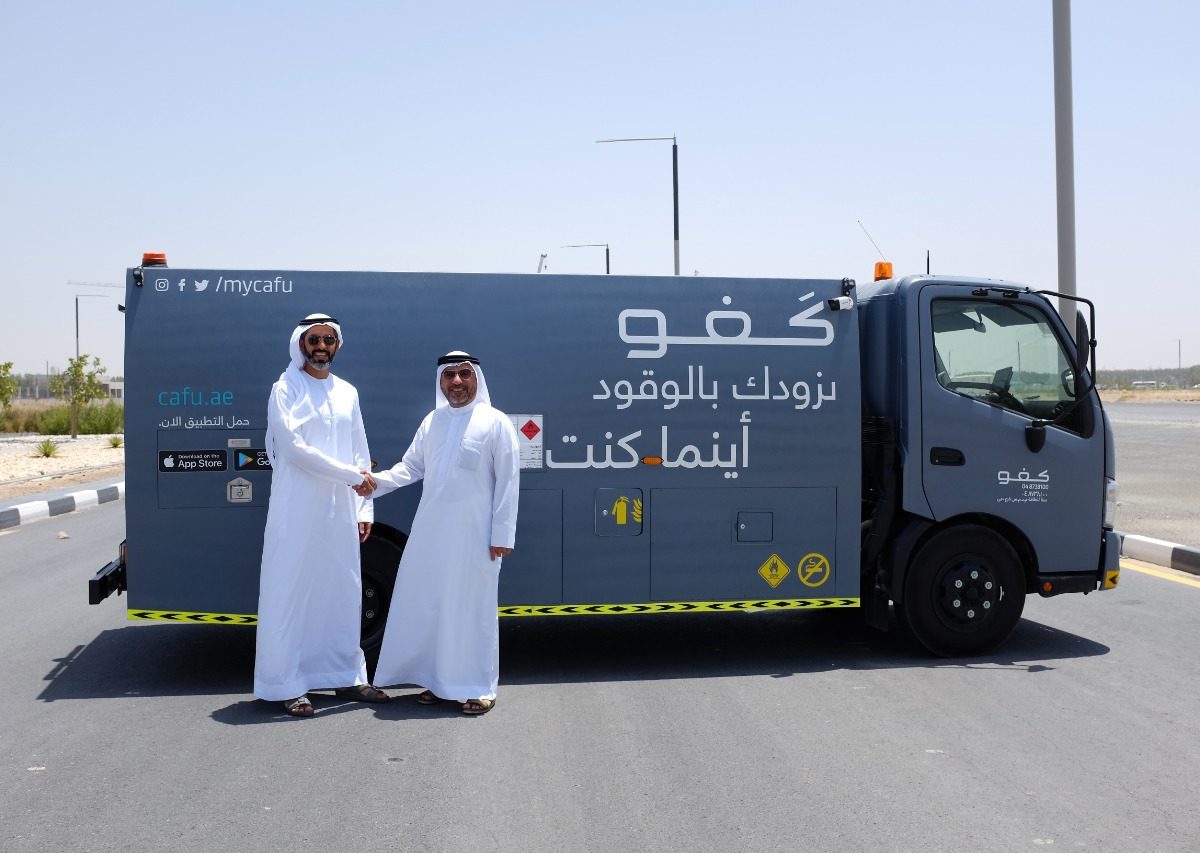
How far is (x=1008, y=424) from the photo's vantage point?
727 centimetres

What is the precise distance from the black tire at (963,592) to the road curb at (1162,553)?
145 inches

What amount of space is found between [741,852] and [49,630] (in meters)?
5.97

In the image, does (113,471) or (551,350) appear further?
(113,471)

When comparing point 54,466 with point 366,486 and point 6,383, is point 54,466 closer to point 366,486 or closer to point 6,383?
point 6,383

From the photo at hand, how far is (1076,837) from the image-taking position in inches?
167

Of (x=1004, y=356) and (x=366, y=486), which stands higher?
(x=1004, y=356)

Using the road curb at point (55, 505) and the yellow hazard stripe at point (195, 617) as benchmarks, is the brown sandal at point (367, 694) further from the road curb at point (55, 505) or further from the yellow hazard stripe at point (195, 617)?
the road curb at point (55, 505)

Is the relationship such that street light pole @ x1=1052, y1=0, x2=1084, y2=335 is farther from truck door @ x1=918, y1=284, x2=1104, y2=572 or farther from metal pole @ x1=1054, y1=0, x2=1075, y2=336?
truck door @ x1=918, y1=284, x2=1104, y2=572

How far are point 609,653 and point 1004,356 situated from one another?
321 cm

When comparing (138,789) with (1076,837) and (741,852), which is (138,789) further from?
(1076,837)

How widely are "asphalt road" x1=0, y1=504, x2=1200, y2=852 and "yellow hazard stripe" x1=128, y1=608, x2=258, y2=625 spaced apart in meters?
0.37

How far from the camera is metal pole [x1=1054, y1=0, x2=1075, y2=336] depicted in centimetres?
1245

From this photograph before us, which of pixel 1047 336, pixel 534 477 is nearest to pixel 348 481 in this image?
pixel 534 477

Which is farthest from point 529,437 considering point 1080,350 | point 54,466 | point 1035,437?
point 54,466
